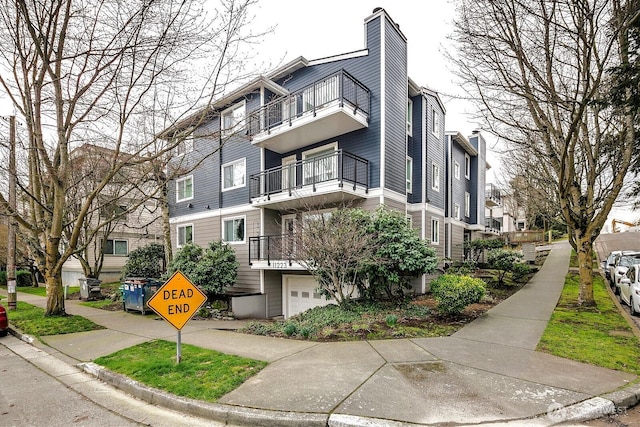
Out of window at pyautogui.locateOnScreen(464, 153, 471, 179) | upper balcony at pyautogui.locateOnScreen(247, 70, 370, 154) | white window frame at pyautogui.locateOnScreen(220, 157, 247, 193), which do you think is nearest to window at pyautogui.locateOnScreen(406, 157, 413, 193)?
upper balcony at pyautogui.locateOnScreen(247, 70, 370, 154)

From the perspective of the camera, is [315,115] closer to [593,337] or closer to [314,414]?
[593,337]

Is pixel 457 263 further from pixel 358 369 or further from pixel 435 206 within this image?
pixel 358 369

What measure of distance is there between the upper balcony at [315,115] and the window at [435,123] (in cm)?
600

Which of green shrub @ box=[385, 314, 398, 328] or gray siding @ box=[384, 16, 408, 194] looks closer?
green shrub @ box=[385, 314, 398, 328]

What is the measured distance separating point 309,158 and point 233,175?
15.0ft

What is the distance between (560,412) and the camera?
4.17 metres

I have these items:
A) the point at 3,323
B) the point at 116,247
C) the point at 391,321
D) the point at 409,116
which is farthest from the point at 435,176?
the point at 116,247

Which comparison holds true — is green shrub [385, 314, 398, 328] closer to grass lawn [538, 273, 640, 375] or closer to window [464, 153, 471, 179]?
grass lawn [538, 273, 640, 375]

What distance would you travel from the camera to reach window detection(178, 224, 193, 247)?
1911cm

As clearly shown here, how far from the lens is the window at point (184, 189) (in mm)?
19531

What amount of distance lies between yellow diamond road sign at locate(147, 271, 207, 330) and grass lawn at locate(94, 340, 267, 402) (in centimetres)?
74

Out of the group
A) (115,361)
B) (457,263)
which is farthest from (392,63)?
(115,361)

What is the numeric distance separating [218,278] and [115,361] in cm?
701

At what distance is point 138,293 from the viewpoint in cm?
1330
